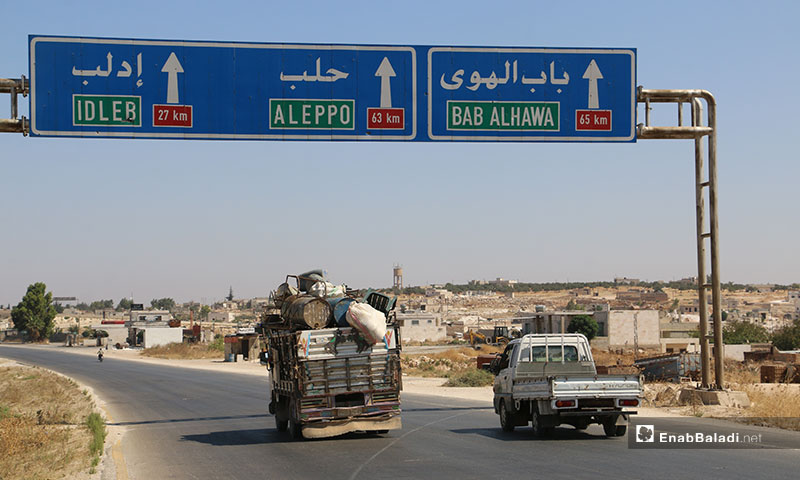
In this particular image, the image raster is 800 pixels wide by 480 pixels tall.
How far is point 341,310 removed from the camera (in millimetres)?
17078

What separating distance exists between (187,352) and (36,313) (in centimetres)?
7294

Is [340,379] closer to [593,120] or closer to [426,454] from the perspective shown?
[426,454]

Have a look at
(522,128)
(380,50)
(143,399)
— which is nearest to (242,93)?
(380,50)

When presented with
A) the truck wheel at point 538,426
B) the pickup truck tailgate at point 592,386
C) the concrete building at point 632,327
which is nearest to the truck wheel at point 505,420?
the truck wheel at point 538,426

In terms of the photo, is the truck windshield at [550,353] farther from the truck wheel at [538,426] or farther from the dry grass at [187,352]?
the dry grass at [187,352]

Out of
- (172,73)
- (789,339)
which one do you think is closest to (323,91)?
(172,73)

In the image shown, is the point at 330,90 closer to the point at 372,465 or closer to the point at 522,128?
the point at 522,128

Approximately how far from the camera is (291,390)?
1728 cm

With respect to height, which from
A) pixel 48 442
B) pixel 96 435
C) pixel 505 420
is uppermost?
pixel 505 420

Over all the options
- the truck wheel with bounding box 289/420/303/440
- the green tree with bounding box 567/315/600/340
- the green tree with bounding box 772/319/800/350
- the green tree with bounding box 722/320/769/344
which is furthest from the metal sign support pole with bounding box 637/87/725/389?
the green tree with bounding box 567/315/600/340

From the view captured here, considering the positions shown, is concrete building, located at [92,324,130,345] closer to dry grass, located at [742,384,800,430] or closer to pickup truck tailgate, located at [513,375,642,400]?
dry grass, located at [742,384,800,430]

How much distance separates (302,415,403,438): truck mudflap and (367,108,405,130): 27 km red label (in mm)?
5981

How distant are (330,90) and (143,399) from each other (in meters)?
21.0

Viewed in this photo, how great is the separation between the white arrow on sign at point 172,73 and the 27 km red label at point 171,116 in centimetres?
21
